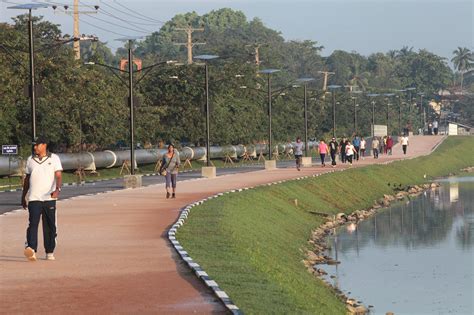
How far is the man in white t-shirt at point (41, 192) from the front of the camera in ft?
69.8

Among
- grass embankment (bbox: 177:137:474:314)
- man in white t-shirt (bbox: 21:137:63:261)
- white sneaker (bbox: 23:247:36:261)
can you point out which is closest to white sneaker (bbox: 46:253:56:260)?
man in white t-shirt (bbox: 21:137:63:261)

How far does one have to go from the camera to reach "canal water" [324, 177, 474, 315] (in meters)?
28.3

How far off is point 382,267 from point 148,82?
59.1 metres

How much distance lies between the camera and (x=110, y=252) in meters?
22.9

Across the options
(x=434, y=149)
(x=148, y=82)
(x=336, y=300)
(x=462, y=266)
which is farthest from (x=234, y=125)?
(x=336, y=300)

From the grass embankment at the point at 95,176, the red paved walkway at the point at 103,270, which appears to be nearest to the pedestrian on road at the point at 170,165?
the red paved walkway at the point at 103,270

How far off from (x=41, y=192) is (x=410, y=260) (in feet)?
64.4

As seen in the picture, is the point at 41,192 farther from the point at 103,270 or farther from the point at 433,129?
the point at 433,129

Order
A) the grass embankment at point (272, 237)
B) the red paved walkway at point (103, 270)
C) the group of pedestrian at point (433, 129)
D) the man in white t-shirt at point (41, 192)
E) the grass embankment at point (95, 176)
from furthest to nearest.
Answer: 1. the group of pedestrian at point (433, 129)
2. the grass embankment at point (95, 176)
3. the man in white t-shirt at point (41, 192)
4. the grass embankment at point (272, 237)
5. the red paved walkway at point (103, 270)

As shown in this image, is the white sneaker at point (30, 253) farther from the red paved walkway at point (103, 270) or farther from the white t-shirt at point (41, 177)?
the white t-shirt at point (41, 177)

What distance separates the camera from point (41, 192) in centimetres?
2131

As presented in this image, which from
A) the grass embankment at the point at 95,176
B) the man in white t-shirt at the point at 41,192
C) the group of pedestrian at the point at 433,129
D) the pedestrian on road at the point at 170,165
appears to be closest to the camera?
the man in white t-shirt at the point at 41,192

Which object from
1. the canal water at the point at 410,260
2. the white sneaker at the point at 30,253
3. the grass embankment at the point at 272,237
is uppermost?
the white sneaker at the point at 30,253

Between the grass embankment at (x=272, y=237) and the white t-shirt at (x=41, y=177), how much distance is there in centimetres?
285
